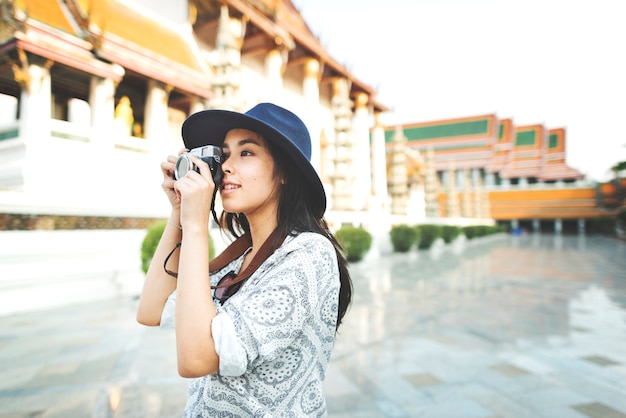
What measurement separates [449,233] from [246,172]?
17783mm

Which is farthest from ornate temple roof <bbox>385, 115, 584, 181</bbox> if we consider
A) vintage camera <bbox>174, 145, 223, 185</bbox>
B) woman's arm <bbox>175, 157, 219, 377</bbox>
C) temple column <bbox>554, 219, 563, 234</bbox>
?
woman's arm <bbox>175, 157, 219, 377</bbox>

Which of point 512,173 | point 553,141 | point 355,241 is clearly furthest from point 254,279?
point 553,141

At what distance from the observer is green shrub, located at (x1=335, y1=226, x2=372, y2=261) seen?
29.5ft

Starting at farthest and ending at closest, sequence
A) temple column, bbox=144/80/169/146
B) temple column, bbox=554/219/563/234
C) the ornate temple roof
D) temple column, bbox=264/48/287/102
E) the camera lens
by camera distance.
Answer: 1. the ornate temple roof
2. temple column, bbox=554/219/563/234
3. temple column, bbox=264/48/287/102
4. temple column, bbox=144/80/169/146
5. the camera lens

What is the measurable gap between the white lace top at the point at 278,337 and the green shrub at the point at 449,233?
1677cm

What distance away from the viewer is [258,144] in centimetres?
109

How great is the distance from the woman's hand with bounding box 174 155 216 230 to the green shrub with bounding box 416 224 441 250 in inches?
545

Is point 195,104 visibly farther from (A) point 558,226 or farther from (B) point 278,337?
(A) point 558,226

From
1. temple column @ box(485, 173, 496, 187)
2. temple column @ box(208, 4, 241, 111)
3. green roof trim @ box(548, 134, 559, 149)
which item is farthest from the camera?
green roof trim @ box(548, 134, 559, 149)

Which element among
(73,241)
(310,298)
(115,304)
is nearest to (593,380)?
(310,298)

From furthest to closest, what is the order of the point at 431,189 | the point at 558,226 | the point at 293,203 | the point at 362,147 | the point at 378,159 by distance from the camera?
the point at 558,226 → the point at 431,189 → the point at 378,159 → the point at 362,147 → the point at 293,203

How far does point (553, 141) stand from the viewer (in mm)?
41438

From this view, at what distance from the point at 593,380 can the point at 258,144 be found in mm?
2927

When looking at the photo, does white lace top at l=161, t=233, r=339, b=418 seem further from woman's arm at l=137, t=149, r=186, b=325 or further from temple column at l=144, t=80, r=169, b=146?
temple column at l=144, t=80, r=169, b=146
